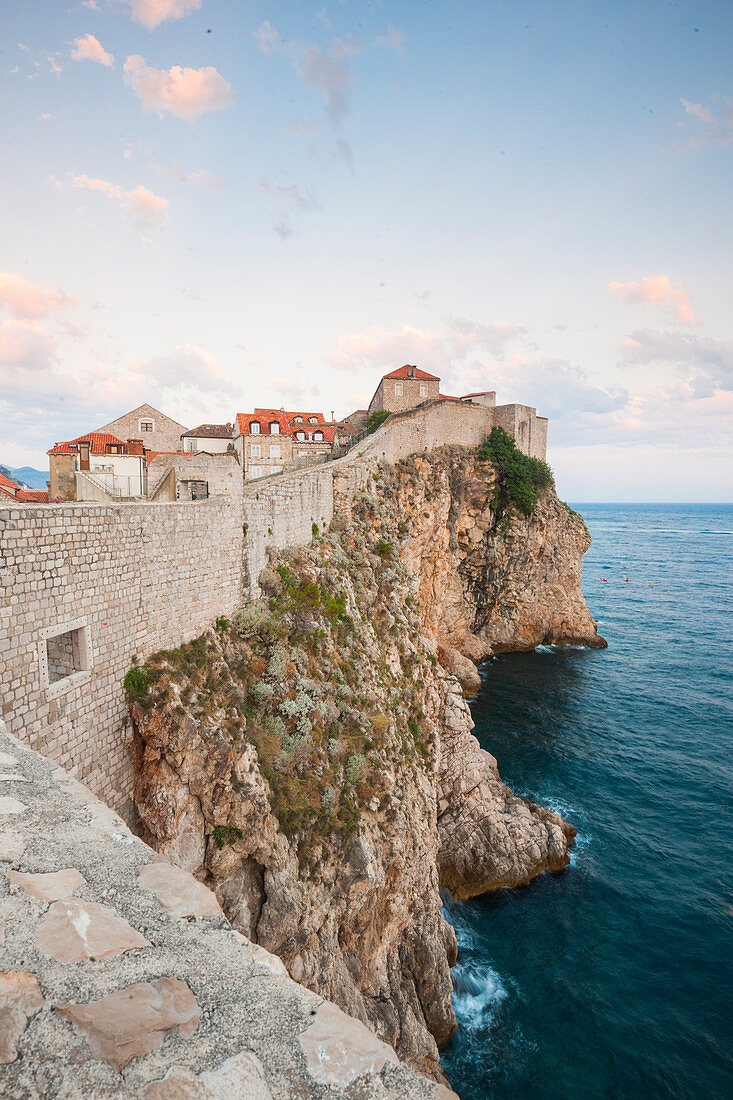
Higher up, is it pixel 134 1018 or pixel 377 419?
pixel 377 419

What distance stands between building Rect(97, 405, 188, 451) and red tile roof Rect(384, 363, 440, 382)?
1507cm

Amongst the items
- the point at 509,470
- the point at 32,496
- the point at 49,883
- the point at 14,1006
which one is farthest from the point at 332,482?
the point at 509,470

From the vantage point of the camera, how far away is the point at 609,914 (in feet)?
58.3

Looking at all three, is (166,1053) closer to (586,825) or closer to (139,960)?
(139,960)

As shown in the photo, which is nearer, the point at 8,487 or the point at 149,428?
the point at 8,487

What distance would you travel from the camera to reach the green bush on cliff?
3897cm

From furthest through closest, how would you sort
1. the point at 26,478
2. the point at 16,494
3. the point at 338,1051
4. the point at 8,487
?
the point at 26,478
the point at 16,494
the point at 8,487
the point at 338,1051

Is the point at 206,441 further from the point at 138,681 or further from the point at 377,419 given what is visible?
the point at 138,681

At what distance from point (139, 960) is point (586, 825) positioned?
78.1 feet

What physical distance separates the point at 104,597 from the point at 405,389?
3115 cm

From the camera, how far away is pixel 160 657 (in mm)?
10070

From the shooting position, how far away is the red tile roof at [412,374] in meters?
36.5

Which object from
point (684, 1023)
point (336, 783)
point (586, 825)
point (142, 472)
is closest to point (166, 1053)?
point (336, 783)

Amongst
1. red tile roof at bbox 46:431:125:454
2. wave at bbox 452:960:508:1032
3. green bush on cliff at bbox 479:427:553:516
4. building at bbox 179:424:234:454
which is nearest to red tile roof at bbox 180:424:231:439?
building at bbox 179:424:234:454
